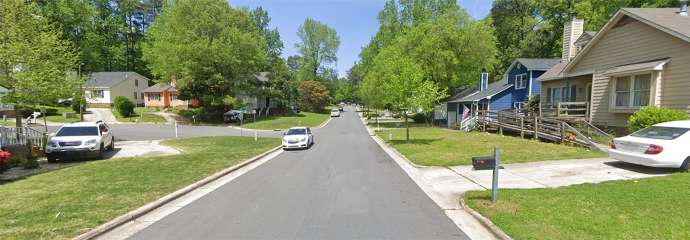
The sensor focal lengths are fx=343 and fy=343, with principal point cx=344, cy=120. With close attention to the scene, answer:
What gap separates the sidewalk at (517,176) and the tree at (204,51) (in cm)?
3556

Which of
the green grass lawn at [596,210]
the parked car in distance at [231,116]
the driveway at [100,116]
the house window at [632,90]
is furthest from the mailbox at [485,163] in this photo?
the driveway at [100,116]

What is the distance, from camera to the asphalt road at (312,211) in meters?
5.64

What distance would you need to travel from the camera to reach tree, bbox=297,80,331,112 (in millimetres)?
71500

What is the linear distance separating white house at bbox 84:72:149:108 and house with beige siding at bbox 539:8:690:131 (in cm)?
5572

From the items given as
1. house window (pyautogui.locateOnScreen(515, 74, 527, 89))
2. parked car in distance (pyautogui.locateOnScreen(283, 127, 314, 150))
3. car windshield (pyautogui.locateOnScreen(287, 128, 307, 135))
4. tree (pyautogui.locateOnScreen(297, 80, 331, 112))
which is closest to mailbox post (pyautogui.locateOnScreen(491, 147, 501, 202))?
parked car in distance (pyautogui.locateOnScreen(283, 127, 314, 150))

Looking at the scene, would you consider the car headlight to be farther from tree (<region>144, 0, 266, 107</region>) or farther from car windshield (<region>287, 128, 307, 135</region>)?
tree (<region>144, 0, 266, 107</region>)

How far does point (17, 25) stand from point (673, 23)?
97.3ft

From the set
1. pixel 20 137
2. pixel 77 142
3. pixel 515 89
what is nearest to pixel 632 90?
pixel 515 89

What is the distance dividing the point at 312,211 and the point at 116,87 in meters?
58.1

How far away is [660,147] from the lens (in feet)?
29.0

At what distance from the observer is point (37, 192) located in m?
8.52

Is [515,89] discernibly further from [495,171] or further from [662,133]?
[495,171]

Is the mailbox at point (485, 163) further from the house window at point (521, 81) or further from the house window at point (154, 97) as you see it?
the house window at point (154, 97)

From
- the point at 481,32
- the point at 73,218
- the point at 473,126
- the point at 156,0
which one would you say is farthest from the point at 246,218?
the point at 156,0
